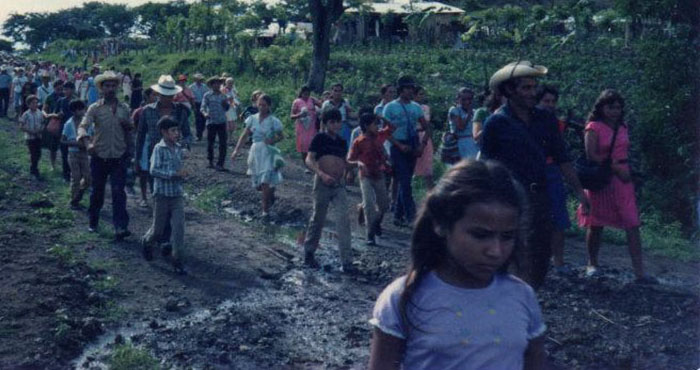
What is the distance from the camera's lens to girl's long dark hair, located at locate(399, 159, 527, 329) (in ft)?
9.19

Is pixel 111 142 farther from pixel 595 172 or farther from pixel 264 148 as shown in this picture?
pixel 595 172

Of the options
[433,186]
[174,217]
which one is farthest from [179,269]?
[433,186]

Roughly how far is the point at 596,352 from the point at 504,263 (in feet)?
13.0

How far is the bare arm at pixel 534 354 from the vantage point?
289 centimetres

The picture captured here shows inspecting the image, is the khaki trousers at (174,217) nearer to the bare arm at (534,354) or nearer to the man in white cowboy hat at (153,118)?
the man in white cowboy hat at (153,118)

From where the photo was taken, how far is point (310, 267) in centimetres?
950

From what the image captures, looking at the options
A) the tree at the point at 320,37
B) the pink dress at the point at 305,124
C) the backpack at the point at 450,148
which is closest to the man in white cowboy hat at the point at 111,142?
the backpack at the point at 450,148

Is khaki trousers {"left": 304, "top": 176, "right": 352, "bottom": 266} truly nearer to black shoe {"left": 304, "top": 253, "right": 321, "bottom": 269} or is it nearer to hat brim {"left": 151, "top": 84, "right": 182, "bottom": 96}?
black shoe {"left": 304, "top": 253, "right": 321, "bottom": 269}

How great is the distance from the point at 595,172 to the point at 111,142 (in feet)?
17.4

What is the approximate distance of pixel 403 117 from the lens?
37.1ft

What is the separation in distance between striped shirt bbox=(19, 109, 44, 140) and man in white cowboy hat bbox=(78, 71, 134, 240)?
553 cm

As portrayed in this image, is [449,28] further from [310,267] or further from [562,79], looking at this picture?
Answer: [310,267]

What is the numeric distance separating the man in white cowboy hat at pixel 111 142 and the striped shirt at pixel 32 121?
18.1 feet

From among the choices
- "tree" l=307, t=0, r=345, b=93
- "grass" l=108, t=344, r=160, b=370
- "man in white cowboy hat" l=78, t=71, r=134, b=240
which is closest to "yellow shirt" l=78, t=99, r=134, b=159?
"man in white cowboy hat" l=78, t=71, r=134, b=240
